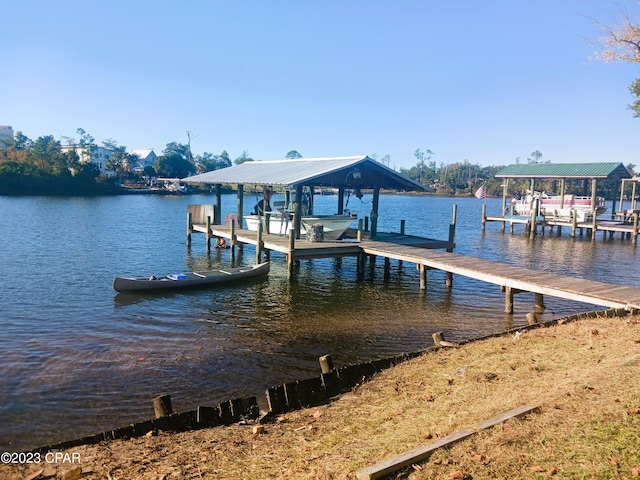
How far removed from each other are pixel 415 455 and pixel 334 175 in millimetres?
19205

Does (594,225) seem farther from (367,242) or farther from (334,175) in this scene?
(334,175)

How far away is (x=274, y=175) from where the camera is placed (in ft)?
84.6

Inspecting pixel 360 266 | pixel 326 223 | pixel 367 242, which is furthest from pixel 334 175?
pixel 360 266

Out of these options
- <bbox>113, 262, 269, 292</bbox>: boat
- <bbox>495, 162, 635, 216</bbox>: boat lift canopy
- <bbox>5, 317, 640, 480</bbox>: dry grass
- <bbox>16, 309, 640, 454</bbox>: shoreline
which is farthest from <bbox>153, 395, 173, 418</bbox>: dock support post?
<bbox>495, 162, 635, 216</bbox>: boat lift canopy

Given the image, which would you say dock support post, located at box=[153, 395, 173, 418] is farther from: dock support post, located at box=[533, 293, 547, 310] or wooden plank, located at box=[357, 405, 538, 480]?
dock support post, located at box=[533, 293, 547, 310]

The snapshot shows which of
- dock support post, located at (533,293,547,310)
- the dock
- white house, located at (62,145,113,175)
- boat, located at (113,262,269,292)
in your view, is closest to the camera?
dock support post, located at (533,293,547,310)

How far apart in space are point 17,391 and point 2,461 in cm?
369

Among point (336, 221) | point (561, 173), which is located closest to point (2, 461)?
point (336, 221)

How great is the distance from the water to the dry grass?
9.16 ft

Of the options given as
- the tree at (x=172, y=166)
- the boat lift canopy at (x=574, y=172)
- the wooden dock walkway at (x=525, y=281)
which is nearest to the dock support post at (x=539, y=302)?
the wooden dock walkway at (x=525, y=281)

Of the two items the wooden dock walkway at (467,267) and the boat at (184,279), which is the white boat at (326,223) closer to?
the wooden dock walkway at (467,267)

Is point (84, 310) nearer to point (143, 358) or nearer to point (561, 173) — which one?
point (143, 358)

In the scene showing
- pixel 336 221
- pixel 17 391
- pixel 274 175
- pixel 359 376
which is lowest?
pixel 17 391

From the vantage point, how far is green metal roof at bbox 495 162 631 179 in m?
41.9
